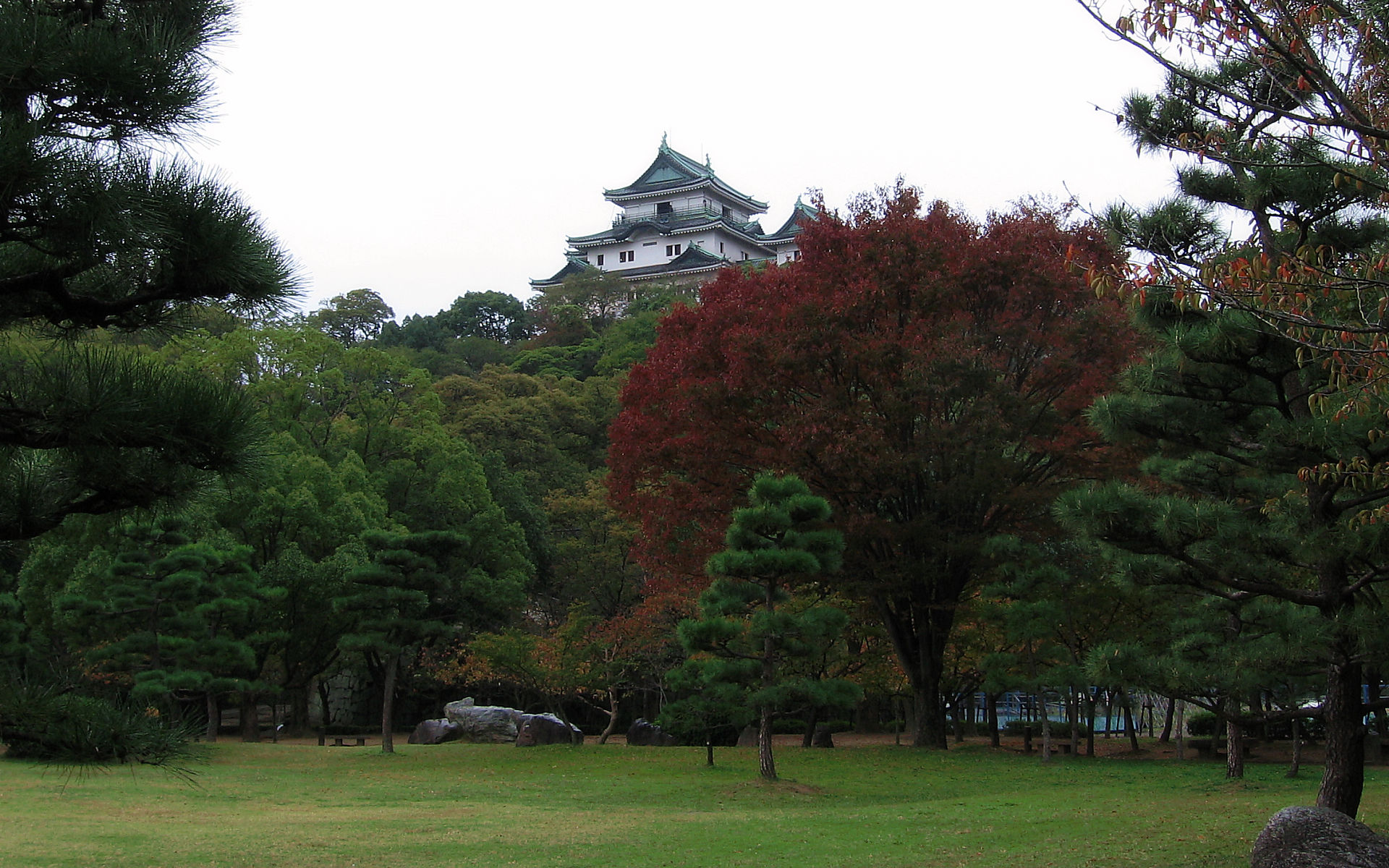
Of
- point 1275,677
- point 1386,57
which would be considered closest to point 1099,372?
point 1275,677

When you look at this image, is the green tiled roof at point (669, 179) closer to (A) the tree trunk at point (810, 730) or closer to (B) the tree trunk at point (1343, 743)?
(A) the tree trunk at point (810, 730)

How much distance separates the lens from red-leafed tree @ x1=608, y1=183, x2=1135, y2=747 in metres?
13.8

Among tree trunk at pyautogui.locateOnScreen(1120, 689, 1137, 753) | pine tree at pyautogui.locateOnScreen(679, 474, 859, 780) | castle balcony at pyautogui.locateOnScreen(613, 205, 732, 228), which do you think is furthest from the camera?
castle balcony at pyautogui.locateOnScreen(613, 205, 732, 228)

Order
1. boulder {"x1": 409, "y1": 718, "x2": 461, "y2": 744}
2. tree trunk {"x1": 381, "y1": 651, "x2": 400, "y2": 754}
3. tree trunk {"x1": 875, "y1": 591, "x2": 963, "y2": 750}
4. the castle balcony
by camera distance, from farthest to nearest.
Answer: the castle balcony, boulder {"x1": 409, "y1": 718, "x2": 461, "y2": 744}, tree trunk {"x1": 381, "y1": 651, "x2": 400, "y2": 754}, tree trunk {"x1": 875, "y1": 591, "x2": 963, "y2": 750}

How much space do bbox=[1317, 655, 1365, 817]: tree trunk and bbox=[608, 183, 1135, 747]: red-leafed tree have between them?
6.46m

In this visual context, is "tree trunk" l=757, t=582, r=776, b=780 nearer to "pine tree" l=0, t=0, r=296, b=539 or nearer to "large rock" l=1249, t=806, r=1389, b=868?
"large rock" l=1249, t=806, r=1389, b=868

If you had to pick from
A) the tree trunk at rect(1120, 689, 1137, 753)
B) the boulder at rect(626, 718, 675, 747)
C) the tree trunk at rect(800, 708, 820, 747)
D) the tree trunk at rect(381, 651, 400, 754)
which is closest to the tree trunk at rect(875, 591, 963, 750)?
the tree trunk at rect(800, 708, 820, 747)

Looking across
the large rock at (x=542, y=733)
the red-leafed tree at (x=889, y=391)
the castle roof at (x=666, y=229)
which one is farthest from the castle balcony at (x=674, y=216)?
the red-leafed tree at (x=889, y=391)

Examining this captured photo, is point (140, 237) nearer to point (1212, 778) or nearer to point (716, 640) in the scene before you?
point (716, 640)

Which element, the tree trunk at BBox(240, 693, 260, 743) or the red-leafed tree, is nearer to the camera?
the red-leafed tree

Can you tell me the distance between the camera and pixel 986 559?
14.7 metres

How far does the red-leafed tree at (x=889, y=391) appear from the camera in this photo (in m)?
13.8

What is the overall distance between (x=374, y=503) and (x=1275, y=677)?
15909 mm

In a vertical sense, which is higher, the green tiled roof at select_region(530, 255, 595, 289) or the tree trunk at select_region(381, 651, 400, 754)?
the green tiled roof at select_region(530, 255, 595, 289)
